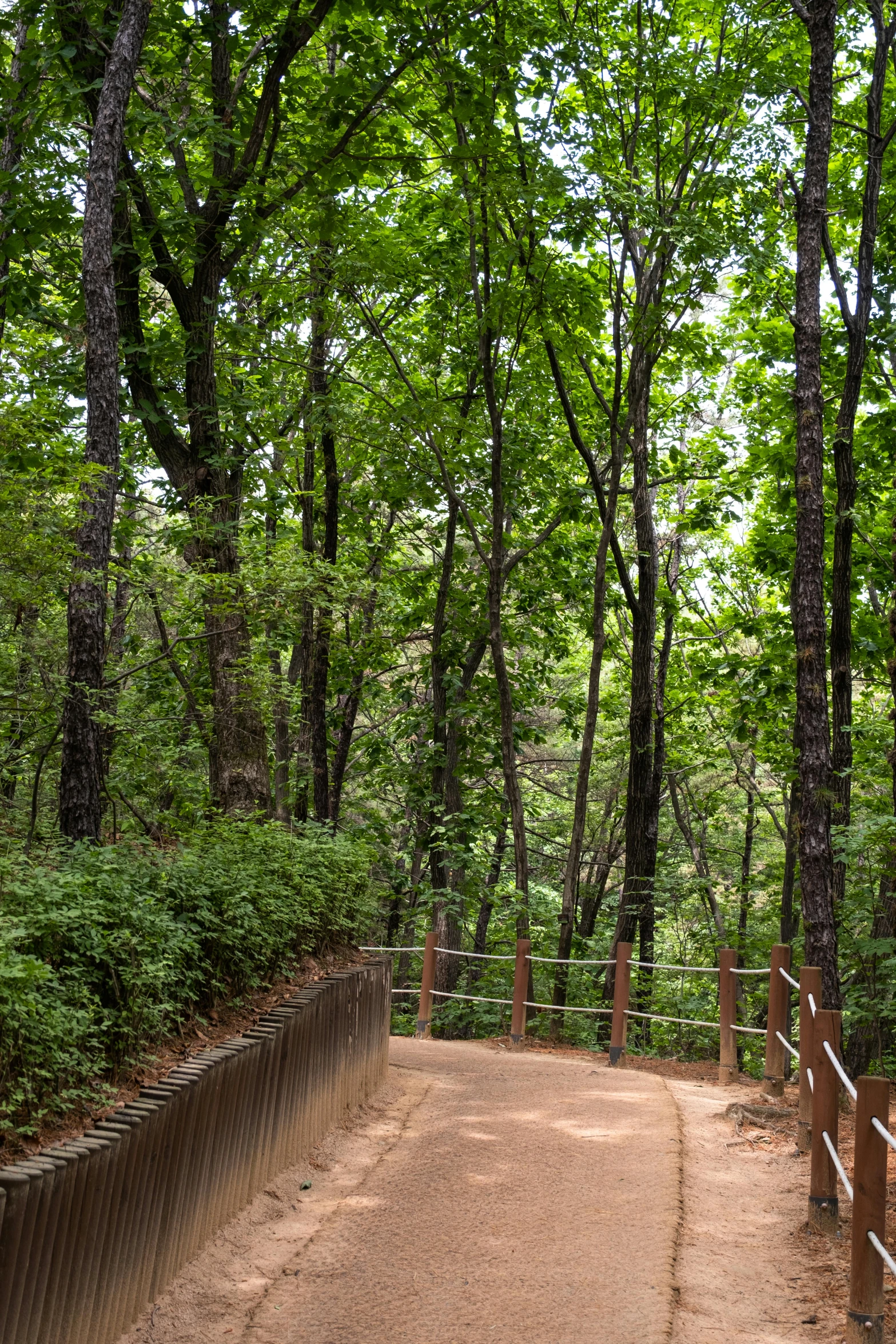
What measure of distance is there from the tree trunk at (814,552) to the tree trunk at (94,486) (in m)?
5.46

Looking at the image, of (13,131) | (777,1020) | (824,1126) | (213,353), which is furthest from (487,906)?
(824,1126)

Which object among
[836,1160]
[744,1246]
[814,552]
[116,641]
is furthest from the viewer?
[116,641]

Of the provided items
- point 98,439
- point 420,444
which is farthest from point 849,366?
point 98,439

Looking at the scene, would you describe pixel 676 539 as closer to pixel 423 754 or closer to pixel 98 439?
pixel 423 754

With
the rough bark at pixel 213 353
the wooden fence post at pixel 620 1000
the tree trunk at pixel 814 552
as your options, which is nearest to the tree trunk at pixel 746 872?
the wooden fence post at pixel 620 1000

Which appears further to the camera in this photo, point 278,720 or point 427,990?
point 278,720

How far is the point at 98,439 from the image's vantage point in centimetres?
787

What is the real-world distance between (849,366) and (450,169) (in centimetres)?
535

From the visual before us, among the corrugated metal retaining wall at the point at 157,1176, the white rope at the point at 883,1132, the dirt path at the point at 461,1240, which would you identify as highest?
the white rope at the point at 883,1132

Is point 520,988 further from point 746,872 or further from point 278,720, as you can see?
point 746,872

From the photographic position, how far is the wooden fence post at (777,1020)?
8.88m

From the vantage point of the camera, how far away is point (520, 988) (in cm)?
Result: 1248

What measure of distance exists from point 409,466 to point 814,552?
8.08 meters

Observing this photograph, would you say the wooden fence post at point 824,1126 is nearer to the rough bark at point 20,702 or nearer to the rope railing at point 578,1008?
the rope railing at point 578,1008
